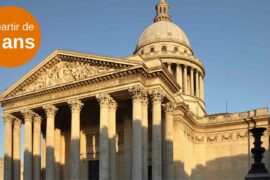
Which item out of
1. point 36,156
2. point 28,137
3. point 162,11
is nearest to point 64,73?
point 28,137

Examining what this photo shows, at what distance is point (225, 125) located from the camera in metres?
50.8

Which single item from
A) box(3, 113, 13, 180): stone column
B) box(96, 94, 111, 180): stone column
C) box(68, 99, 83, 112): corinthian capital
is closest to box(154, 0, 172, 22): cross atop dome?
box(3, 113, 13, 180): stone column

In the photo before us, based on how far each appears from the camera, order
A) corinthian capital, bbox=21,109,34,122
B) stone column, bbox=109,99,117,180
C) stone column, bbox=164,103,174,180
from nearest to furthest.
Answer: stone column, bbox=109,99,117,180
stone column, bbox=164,103,174,180
corinthian capital, bbox=21,109,34,122

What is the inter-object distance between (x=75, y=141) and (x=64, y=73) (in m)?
7.28

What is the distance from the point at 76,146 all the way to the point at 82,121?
309 inches

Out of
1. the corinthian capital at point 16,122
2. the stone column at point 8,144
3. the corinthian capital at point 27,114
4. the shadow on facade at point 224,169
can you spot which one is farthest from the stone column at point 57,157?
the shadow on facade at point 224,169

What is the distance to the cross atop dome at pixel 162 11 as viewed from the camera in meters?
74.1

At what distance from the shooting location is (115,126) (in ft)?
124

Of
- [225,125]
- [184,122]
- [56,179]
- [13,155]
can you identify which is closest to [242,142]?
[225,125]

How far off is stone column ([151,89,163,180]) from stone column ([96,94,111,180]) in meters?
4.19

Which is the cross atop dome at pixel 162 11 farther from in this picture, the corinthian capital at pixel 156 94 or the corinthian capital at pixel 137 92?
the corinthian capital at pixel 137 92

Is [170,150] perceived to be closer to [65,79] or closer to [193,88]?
[65,79]

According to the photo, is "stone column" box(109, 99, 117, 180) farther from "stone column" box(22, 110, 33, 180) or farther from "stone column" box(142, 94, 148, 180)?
"stone column" box(22, 110, 33, 180)

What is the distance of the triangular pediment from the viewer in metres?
36.4
